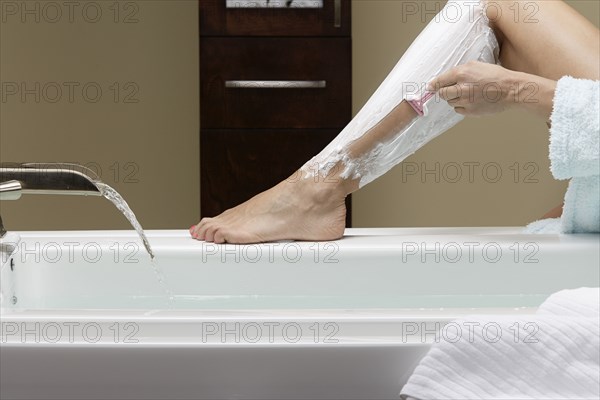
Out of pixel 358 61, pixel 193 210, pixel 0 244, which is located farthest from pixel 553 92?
pixel 193 210

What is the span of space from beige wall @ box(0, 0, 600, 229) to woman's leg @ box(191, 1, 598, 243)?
1.78 meters

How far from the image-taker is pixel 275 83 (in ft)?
8.54

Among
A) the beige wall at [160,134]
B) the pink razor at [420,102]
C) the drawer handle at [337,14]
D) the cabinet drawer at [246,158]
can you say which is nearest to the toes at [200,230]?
the pink razor at [420,102]

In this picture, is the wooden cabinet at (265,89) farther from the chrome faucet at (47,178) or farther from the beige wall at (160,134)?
the chrome faucet at (47,178)

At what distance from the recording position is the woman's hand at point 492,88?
1270mm

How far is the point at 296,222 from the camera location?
1.44 metres

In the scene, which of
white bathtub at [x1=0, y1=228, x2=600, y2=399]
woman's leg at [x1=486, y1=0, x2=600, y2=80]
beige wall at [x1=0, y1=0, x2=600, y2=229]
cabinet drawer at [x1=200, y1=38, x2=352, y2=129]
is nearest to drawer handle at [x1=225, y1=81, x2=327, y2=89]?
cabinet drawer at [x1=200, y1=38, x2=352, y2=129]

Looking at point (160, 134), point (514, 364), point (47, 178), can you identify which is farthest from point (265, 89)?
point (514, 364)

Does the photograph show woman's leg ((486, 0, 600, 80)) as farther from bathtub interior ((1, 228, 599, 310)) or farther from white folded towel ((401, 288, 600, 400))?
white folded towel ((401, 288, 600, 400))

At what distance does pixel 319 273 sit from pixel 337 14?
4.57ft

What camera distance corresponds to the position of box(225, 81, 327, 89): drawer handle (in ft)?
8.48

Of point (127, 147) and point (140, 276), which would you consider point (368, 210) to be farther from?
point (140, 276)

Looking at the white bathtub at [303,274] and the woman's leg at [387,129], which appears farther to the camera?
the woman's leg at [387,129]

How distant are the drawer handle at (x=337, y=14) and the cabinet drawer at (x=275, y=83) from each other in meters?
0.05
